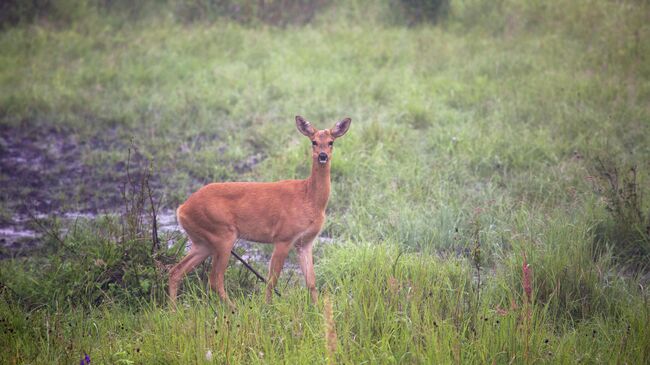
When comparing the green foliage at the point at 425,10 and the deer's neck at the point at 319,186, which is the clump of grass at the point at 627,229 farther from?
the green foliage at the point at 425,10

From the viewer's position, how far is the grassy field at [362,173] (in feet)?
14.2

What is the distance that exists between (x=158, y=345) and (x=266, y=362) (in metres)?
0.65

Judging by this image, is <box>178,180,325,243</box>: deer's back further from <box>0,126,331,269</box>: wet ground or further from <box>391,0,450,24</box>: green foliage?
<box>391,0,450,24</box>: green foliage

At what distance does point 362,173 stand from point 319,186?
260cm

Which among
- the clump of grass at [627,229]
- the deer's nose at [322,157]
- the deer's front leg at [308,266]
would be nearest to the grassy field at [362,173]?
the clump of grass at [627,229]

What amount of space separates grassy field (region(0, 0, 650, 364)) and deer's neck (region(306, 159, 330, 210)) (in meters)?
0.52

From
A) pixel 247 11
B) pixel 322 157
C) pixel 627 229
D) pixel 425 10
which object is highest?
pixel 425 10

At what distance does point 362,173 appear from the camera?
822cm

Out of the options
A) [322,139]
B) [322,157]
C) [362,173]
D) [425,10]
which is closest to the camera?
[322,157]

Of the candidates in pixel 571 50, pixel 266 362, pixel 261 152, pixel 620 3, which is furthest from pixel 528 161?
pixel 620 3

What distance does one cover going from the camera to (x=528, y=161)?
8.26 metres

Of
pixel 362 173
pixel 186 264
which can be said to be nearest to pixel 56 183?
pixel 362 173

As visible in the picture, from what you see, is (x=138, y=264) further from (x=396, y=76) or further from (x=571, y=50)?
(x=571, y=50)

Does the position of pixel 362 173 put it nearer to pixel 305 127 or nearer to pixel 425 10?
pixel 305 127
